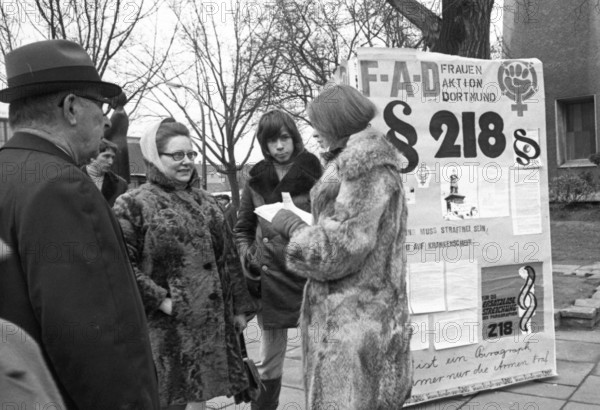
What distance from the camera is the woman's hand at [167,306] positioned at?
2562 mm

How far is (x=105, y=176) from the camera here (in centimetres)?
448

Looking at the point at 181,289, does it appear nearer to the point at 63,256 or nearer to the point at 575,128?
the point at 63,256

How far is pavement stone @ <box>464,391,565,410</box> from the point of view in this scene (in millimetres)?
3742

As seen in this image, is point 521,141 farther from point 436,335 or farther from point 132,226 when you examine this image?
point 132,226

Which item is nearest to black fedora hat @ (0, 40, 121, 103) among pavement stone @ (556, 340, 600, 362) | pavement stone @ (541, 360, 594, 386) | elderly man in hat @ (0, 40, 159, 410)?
elderly man in hat @ (0, 40, 159, 410)

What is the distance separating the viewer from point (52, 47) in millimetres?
1512

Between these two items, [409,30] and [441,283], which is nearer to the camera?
[441,283]

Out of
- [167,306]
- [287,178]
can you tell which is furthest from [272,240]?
[167,306]

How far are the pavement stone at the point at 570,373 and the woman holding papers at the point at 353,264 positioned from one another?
7.70 feet

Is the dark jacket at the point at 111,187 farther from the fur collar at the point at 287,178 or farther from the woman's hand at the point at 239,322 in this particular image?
the woman's hand at the point at 239,322

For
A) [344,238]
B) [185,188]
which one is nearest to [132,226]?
[185,188]

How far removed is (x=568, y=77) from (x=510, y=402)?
57.4 feet

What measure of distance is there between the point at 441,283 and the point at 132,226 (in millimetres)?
2147

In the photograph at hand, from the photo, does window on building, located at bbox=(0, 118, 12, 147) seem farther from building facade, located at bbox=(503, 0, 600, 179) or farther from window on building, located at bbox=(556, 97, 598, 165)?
window on building, located at bbox=(556, 97, 598, 165)
